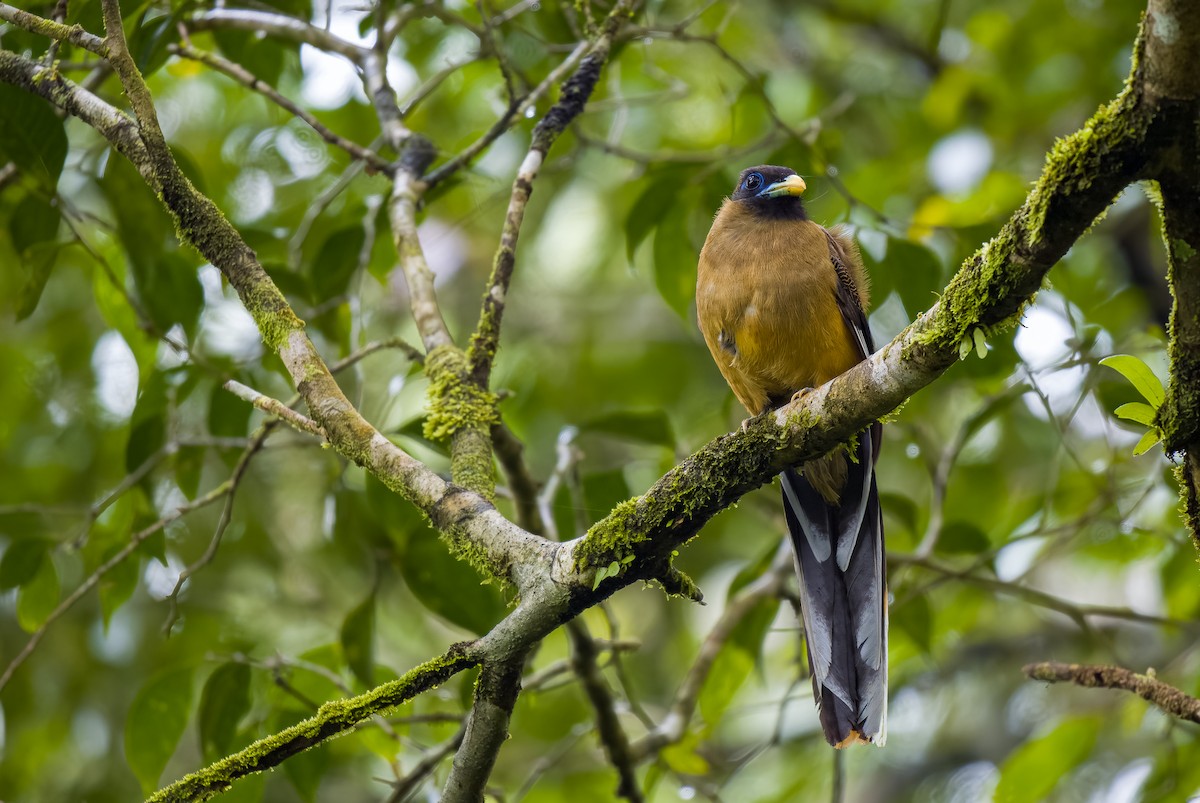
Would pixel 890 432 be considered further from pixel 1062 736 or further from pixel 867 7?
pixel 867 7

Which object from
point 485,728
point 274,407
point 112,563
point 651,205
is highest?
point 651,205

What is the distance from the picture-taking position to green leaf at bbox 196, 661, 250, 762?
3414 millimetres

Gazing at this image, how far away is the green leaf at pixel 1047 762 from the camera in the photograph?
3854mm

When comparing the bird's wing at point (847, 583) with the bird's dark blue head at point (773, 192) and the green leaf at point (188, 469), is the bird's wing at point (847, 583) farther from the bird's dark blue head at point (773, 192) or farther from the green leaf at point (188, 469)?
the green leaf at point (188, 469)

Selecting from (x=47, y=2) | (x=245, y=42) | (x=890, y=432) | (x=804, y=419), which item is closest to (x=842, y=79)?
(x=890, y=432)

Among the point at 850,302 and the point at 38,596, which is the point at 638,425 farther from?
the point at 38,596

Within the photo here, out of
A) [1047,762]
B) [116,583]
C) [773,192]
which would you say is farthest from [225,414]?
[1047,762]

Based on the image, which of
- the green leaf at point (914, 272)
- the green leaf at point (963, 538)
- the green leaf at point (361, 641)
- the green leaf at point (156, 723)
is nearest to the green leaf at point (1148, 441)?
the green leaf at point (914, 272)

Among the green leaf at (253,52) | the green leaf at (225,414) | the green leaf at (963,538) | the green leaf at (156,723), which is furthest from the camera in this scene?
the green leaf at (963,538)

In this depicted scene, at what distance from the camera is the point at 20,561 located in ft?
11.8

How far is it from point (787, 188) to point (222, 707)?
2.69 meters

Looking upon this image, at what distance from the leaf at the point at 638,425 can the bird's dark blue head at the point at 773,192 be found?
2.89 feet

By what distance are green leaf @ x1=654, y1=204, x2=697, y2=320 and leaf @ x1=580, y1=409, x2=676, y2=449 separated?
507mm

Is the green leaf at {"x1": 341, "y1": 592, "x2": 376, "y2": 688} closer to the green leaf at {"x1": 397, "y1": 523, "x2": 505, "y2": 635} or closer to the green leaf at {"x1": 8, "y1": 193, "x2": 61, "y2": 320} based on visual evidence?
the green leaf at {"x1": 397, "y1": 523, "x2": 505, "y2": 635}
